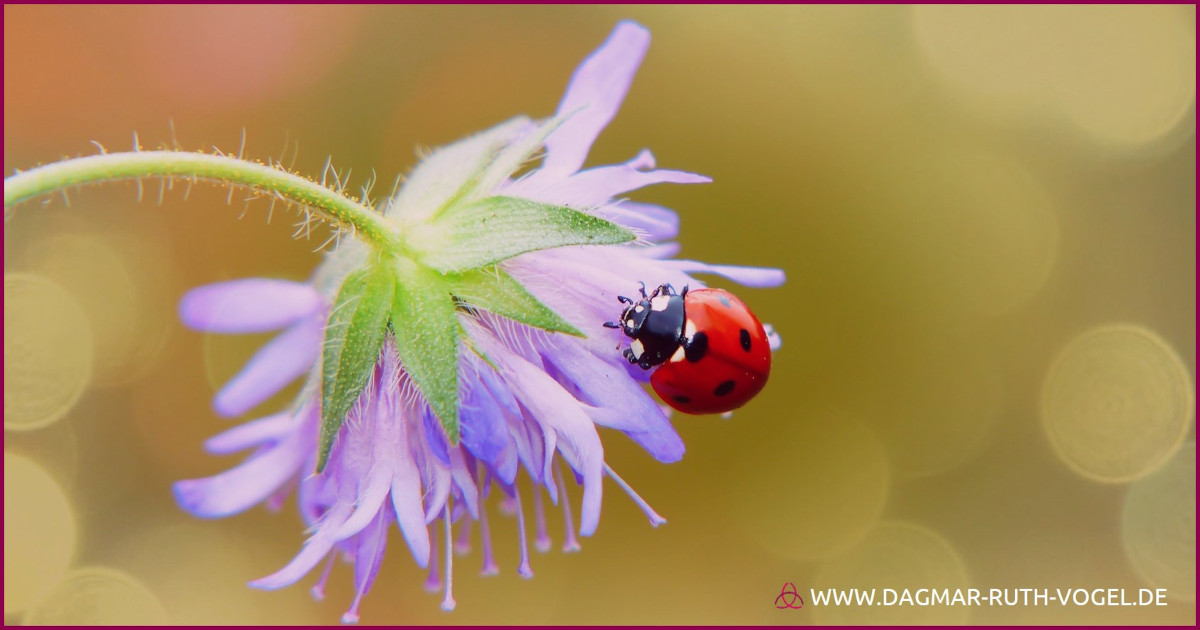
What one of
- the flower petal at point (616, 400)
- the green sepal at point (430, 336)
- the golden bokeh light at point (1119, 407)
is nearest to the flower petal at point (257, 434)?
the green sepal at point (430, 336)

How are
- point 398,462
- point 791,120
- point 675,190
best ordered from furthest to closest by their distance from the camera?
point 791,120, point 675,190, point 398,462

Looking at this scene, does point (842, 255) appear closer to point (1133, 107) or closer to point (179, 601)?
point (1133, 107)

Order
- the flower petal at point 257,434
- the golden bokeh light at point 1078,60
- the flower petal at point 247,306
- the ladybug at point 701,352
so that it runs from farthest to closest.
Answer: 1. the golden bokeh light at point 1078,60
2. the flower petal at point 247,306
3. the flower petal at point 257,434
4. the ladybug at point 701,352

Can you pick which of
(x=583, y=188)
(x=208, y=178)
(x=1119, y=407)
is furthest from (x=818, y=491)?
(x=208, y=178)

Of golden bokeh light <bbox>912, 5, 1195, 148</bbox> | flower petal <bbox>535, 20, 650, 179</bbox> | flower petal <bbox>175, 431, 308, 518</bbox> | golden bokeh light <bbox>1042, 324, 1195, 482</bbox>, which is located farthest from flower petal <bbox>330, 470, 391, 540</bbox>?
golden bokeh light <bbox>912, 5, 1195, 148</bbox>

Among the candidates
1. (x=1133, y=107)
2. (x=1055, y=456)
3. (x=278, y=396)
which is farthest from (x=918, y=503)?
(x=278, y=396)

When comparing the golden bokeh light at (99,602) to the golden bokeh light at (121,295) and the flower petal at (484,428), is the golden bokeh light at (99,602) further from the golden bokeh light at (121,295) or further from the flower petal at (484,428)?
the flower petal at (484,428)
